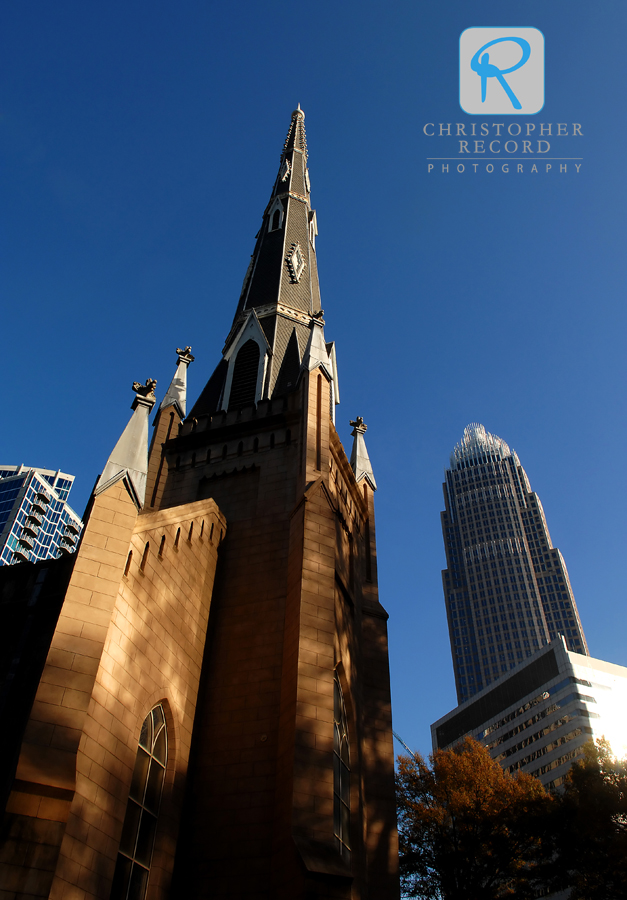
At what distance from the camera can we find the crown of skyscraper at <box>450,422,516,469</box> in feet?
516

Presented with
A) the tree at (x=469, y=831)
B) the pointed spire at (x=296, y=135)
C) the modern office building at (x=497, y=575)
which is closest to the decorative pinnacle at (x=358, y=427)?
the tree at (x=469, y=831)

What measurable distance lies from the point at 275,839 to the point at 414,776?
60.9ft

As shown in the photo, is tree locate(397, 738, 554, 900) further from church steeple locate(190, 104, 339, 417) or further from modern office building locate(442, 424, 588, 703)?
modern office building locate(442, 424, 588, 703)

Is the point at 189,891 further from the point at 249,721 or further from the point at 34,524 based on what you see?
the point at 34,524

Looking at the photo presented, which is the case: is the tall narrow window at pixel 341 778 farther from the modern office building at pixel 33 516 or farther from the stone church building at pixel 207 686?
the modern office building at pixel 33 516

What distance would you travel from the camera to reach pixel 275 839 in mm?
12109

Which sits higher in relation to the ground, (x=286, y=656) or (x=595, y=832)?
(x=286, y=656)

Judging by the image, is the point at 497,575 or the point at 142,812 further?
the point at 497,575

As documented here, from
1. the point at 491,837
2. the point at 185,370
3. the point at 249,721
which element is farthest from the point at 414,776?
the point at 185,370

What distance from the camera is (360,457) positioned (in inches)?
1025

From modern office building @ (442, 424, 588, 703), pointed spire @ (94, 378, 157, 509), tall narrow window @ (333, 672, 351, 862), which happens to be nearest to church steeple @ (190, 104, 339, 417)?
pointed spire @ (94, 378, 157, 509)

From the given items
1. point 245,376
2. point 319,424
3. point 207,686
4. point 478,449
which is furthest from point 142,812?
point 478,449

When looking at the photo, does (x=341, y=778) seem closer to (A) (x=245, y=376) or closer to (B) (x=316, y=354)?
(B) (x=316, y=354)

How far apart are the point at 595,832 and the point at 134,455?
61.0 ft
